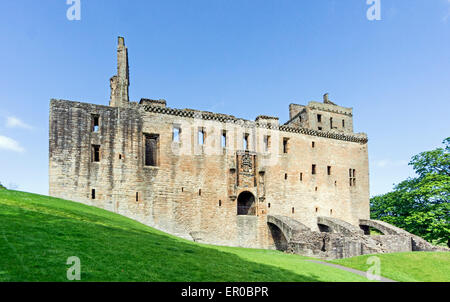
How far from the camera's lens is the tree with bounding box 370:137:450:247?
36.6 meters

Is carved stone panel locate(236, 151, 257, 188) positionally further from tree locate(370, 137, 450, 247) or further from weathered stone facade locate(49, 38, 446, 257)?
tree locate(370, 137, 450, 247)

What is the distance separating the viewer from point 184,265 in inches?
482

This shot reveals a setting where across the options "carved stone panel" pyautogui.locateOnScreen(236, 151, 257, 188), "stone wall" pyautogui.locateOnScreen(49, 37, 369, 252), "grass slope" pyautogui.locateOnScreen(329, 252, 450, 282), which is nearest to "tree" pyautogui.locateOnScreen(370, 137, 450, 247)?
"stone wall" pyautogui.locateOnScreen(49, 37, 369, 252)

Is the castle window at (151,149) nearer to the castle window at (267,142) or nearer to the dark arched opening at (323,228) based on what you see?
the castle window at (267,142)

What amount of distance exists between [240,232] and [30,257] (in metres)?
23.3

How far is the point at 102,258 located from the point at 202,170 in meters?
20.3

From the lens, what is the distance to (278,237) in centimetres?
3291

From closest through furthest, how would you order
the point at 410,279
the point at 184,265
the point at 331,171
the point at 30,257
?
the point at 30,257, the point at 184,265, the point at 410,279, the point at 331,171

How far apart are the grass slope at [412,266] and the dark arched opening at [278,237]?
10.6 metres

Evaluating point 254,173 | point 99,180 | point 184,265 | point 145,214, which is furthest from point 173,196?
point 184,265

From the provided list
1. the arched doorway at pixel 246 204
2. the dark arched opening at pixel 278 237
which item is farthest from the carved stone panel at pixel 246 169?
the dark arched opening at pixel 278 237

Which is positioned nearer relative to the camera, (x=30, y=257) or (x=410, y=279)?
(x=30, y=257)

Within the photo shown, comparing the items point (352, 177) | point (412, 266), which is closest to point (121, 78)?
point (412, 266)
